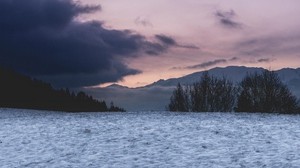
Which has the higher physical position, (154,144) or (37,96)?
(37,96)

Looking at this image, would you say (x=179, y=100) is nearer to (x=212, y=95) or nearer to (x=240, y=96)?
(x=212, y=95)

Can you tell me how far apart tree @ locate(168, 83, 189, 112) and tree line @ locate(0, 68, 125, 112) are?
78.0 feet

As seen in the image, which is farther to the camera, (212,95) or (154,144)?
(212,95)

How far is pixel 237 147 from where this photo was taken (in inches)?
739

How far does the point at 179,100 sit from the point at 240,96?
72.6 feet

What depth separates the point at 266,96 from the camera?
222 ft

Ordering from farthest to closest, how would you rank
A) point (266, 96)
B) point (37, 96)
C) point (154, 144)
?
point (37, 96) < point (266, 96) < point (154, 144)

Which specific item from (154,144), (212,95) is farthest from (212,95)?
(154,144)

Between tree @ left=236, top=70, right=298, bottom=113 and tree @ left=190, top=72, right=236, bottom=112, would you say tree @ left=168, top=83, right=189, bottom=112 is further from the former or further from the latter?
tree @ left=236, top=70, right=298, bottom=113

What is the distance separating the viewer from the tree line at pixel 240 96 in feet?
216

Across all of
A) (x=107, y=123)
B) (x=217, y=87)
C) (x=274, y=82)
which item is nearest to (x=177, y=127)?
(x=107, y=123)

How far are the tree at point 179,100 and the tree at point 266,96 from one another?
18.7 m

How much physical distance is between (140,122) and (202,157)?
35.9ft

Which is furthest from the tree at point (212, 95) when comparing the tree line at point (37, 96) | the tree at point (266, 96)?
the tree line at point (37, 96)
